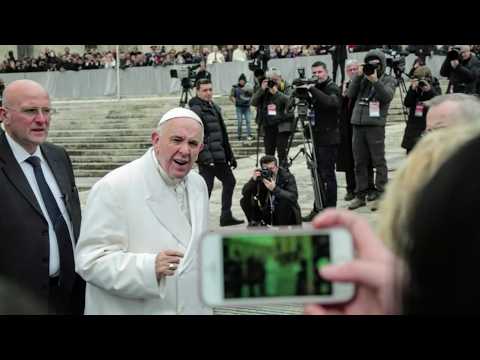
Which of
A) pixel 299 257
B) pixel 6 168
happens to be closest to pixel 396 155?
pixel 6 168

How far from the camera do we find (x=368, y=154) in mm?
9039

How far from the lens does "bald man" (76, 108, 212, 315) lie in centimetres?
316

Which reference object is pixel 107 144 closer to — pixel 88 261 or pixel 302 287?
pixel 88 261

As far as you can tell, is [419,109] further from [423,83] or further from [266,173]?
[266,173]

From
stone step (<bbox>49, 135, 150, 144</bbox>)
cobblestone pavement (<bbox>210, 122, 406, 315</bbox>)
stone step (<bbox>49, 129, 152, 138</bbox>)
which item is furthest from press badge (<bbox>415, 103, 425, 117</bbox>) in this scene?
stone step (<bbox>49, 129, 152, 138</bbox>)

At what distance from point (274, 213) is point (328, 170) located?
163 cm

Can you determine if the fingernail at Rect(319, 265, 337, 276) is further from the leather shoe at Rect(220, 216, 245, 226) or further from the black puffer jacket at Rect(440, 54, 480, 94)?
the black puffer jacket at Rect(440, 54, 480, 94)

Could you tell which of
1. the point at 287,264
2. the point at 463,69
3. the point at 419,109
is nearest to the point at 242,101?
the point at 463,69

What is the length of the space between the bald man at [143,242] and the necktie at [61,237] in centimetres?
27

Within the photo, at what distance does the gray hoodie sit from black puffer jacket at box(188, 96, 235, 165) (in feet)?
5.27

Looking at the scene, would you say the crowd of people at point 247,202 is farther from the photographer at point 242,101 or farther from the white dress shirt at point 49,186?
the photographer at point 242,101

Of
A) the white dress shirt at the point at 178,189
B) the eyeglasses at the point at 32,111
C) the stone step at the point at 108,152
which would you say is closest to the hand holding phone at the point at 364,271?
the white dress shirt at the point at 178,189

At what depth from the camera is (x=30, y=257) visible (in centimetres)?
346

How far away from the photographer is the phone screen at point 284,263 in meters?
0.90
